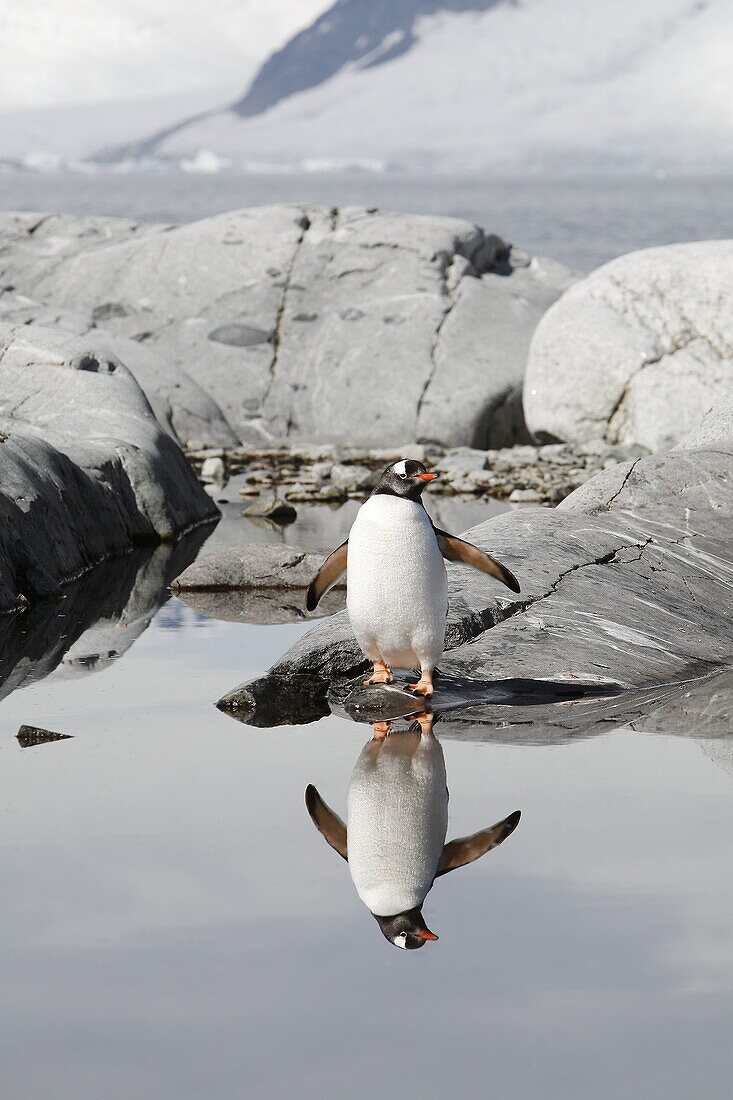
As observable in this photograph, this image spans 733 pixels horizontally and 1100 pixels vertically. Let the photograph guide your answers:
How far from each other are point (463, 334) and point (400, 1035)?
42.0 feet

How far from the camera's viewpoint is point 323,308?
15.8 m

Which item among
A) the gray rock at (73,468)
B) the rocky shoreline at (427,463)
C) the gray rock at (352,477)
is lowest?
the rocky shoreline at (427,463)

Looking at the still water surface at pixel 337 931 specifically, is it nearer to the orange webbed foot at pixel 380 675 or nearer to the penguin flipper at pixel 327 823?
the penguin flipper at pixel 327 823

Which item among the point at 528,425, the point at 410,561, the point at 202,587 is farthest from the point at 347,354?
the point at 410,561

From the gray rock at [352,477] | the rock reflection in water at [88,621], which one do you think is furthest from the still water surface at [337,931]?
the gray rock at [352,477]

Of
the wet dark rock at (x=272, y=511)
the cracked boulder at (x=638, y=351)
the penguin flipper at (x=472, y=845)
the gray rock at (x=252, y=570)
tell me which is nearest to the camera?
the penguin flipper at (x=472, y=845)

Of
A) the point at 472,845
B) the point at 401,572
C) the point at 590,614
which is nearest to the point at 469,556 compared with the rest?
the point at 401,572

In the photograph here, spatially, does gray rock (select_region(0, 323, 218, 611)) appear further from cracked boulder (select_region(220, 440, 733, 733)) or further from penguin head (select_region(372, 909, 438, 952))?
penguin head (select_region(372, 909, 438, 952))

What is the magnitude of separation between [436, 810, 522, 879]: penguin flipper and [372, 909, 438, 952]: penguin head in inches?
10.9

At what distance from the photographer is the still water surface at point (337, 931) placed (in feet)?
8.59

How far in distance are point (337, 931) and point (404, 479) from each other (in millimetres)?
2152

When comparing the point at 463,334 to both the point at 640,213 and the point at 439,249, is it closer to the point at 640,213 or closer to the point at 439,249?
the point at 439,249

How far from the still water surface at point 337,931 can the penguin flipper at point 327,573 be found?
2.04ft

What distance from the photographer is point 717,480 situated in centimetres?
722
